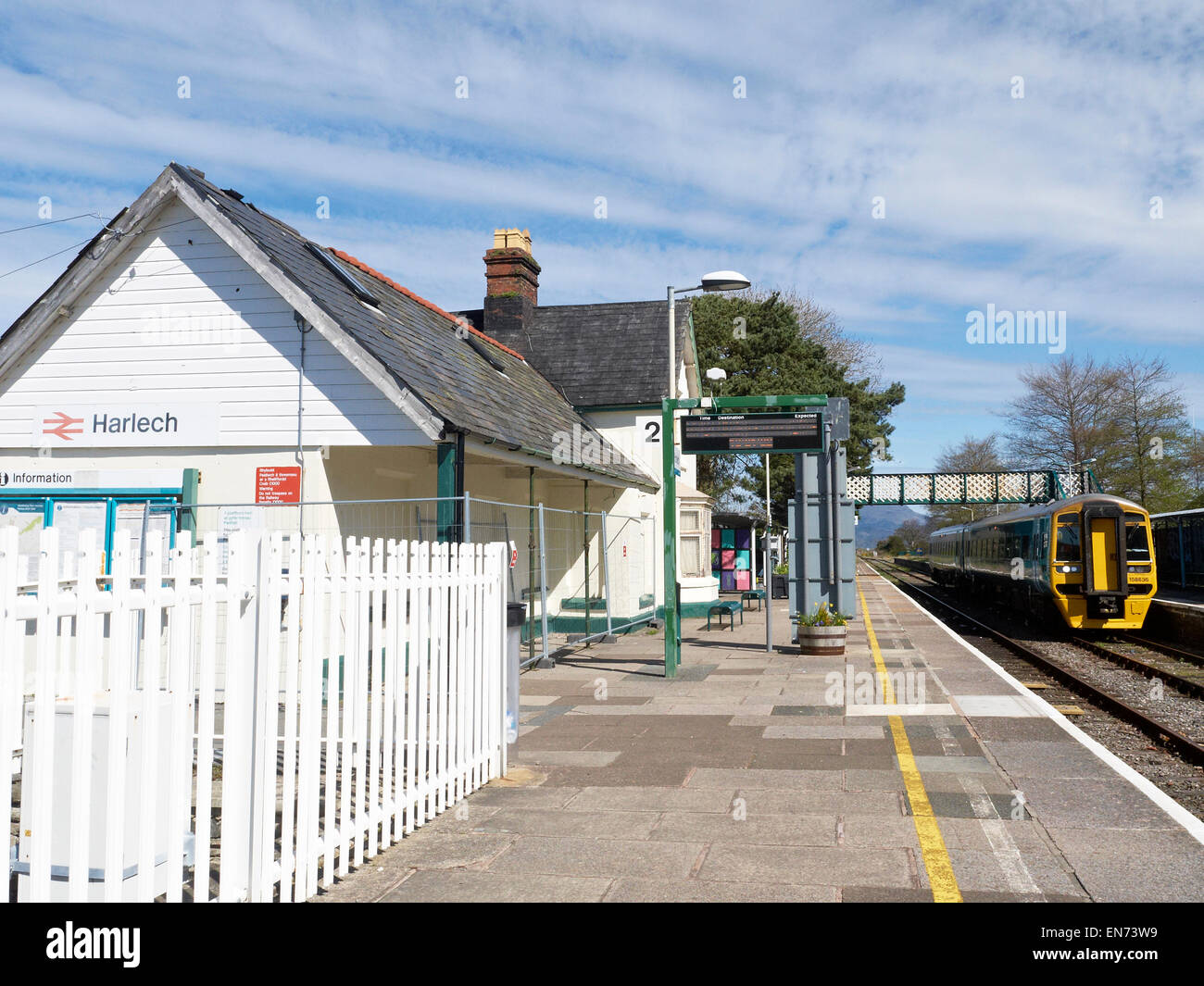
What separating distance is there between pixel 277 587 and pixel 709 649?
42.9 ft

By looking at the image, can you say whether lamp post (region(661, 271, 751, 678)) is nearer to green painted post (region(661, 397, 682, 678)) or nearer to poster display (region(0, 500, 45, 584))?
green painted post (region(661, 397, 682, 678))

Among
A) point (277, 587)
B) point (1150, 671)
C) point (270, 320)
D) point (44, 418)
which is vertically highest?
point (270, 320)

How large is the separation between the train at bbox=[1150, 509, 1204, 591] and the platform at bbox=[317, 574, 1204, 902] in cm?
2140

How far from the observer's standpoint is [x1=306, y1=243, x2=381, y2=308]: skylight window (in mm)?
14406

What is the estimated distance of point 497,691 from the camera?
7434mm

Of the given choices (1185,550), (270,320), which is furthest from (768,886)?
(1185,550)

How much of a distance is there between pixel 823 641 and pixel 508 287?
1328 cm

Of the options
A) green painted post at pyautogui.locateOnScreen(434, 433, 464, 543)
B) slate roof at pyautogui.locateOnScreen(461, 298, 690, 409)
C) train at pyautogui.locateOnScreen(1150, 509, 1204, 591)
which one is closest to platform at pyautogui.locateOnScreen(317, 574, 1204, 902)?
green painted post at pyautogui.locateOnScreen(434, 433, 464, 543)

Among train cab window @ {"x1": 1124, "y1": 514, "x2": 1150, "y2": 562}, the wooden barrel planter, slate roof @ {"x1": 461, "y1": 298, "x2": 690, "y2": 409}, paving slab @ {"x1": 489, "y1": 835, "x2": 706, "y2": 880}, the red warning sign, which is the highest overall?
slate roof @ {"x1": 461, "y1": 298, "x2": 690, "y2": 409}

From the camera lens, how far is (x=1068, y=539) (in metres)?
21.3

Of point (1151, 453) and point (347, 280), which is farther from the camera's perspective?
point (1151, 453)

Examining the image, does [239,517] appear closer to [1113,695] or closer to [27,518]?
[27,518]

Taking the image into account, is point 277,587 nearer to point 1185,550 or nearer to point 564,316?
point 564,316

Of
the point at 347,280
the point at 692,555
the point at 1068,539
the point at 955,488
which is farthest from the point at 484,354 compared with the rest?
the point at 955,488
